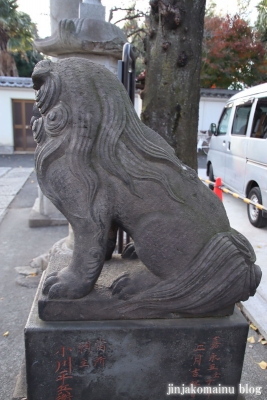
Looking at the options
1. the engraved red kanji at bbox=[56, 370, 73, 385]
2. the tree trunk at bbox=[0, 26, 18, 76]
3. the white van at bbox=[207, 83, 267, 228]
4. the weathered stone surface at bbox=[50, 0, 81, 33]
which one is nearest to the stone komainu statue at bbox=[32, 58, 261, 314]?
the engraved red kanji at bbox=[56, 370, 73, 385]

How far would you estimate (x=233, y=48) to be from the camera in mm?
14250

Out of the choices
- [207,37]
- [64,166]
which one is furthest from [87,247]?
[207,37]

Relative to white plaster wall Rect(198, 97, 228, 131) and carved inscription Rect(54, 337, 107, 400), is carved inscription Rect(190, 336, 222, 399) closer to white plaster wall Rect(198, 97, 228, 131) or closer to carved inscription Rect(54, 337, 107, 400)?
carved inscription Rect(54, 337, 107, 400)

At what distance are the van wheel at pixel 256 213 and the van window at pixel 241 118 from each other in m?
1.14

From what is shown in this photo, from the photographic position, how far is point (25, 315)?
2926mm

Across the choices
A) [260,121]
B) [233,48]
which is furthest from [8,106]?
[260,121]

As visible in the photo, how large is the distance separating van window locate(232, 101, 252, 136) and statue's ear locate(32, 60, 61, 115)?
486cm

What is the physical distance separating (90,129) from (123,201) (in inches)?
13.7

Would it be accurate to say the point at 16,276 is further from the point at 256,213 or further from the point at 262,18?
the point at 262,18

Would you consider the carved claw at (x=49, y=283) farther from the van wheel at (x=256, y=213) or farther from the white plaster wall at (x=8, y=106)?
the white plaster wall at (x=8, y=106)

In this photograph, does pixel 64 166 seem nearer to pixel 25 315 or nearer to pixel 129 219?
pixel 129 219

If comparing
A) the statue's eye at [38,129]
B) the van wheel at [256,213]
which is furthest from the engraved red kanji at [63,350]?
the van wheel at [256,213]

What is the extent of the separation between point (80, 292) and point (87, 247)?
0.22 metres

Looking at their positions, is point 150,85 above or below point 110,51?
below
